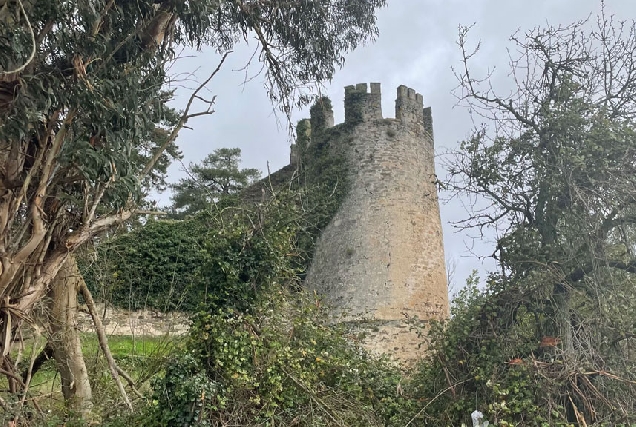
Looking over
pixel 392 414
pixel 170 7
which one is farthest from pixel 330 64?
pixel 392 414

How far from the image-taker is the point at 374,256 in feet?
46.0

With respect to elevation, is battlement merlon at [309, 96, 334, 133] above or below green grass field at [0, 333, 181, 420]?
above

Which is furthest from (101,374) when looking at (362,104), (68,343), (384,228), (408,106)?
(408,106)

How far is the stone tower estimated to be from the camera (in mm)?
13711

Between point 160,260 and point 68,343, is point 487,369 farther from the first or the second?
point 160,260

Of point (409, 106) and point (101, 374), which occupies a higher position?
point (409, 106)

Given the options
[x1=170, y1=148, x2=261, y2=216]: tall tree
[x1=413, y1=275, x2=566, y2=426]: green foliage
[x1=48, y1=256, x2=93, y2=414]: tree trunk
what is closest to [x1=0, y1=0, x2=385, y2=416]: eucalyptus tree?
[x1=48, y1=256, x2=93, y2=414]: tree trunk

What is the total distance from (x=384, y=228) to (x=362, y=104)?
3241 millimetres

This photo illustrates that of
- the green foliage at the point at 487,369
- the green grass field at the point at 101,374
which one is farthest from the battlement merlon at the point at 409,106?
the green grass field at the point at 101,374

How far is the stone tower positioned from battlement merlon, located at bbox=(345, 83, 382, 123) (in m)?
0.02

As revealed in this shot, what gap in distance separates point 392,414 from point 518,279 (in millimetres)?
2275

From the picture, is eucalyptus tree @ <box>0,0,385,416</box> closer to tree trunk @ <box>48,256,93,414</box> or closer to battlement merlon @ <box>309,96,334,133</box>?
tree trunk @ <box>48,256,93,414</box>

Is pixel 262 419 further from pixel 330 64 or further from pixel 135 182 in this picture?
pixel 330 64

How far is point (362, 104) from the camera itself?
49.9 ft
